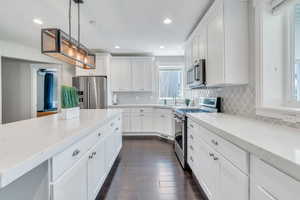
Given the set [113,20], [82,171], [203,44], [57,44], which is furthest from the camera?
[113,20]

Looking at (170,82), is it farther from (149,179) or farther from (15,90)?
(15,90)

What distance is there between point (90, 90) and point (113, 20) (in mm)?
2203

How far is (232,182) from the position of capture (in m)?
1.19

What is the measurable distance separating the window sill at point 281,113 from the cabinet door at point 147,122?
312cm

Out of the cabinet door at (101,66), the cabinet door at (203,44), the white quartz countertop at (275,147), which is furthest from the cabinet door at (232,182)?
the cabinet door at (101,66)

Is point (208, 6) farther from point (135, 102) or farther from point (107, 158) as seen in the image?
point (135, 102)

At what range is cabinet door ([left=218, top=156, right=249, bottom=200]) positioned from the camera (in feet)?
3.45

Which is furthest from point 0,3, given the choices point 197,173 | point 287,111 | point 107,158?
point 287,111

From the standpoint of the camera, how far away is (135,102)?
206 inches

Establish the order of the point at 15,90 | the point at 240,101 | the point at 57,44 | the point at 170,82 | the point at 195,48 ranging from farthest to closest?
the point at 170,82 < the point at 15,90 < the point at 195,48 < the point at 240,101 < the point at 57,44

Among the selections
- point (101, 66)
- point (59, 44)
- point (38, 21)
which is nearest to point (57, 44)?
point (59, 44)

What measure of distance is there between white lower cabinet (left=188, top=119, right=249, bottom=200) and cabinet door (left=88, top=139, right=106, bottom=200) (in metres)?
1.16

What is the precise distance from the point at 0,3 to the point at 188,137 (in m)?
3.38

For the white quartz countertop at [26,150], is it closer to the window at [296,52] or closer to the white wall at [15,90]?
the window at [296,52]
